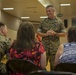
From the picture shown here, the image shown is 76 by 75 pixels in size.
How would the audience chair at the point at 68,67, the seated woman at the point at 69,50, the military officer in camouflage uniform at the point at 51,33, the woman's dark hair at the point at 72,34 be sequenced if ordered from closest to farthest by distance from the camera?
the audience chair at the point at 68,67 → the seated woman at the point at 69,50 → the woman's dark hair at the point at 72,34 → the military officer in camouflage uniform at the point at 51,33

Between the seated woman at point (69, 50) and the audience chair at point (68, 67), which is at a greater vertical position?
the seated woman at point (69, 50)

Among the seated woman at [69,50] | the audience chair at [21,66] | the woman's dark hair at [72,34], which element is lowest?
the audience chair at [21,66]

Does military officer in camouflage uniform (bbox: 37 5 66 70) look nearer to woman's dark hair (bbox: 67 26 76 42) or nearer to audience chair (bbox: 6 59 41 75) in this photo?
woman's dark hair (bbox: 67 26 76 42)

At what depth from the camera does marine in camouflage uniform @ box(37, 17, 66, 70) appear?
3545 millimetres

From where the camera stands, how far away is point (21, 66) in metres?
2.24

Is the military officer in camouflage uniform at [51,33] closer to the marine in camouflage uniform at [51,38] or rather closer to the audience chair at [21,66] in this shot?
the marine in camouflage uniform at [51,38]

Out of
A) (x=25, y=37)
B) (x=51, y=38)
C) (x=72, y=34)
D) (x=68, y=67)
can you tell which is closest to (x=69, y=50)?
(x=72, y=34)

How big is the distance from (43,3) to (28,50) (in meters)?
8.41

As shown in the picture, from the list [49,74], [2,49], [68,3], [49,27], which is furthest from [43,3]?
[49,74]

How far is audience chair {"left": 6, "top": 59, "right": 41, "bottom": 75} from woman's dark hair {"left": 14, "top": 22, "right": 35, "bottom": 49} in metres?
0.26

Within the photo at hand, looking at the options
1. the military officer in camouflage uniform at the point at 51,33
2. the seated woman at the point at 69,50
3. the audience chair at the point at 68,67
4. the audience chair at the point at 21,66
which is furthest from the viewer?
the military officer in camouflage uniform at the point at 51,33

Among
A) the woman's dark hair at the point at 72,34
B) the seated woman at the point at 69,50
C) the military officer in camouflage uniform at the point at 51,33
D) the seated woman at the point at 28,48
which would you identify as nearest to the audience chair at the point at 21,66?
the seated woman at the point at 28,48

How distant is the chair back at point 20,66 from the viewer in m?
2.18

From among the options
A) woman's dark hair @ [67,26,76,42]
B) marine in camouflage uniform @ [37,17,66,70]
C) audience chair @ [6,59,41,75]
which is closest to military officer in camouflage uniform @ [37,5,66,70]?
marine in camouflage uniform @ [37,17,66,70]
